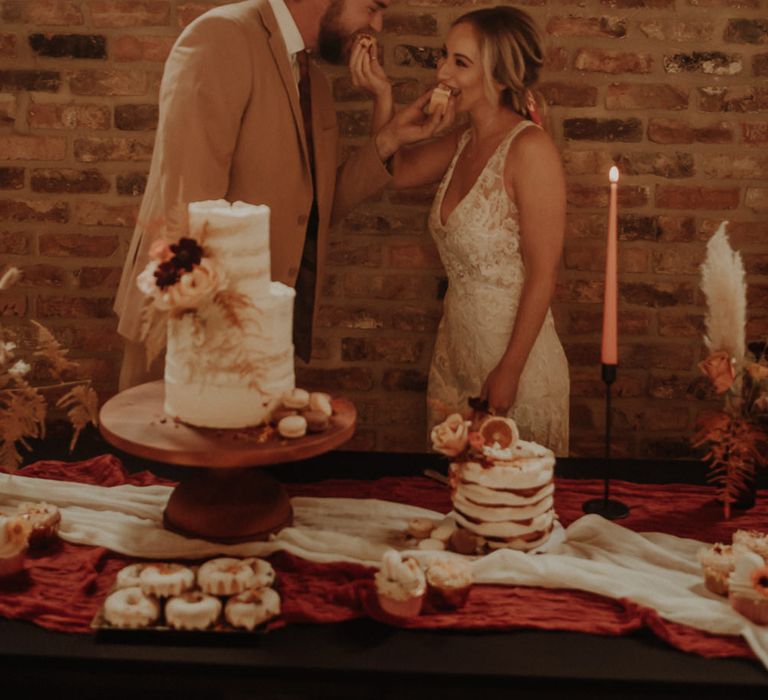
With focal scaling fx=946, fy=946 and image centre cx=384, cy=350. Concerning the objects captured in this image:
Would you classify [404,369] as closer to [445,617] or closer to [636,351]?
[636,351]

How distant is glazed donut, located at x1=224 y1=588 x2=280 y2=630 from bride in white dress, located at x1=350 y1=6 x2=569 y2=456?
840mm

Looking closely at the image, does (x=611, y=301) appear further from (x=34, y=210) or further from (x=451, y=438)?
(x=34, y=210)

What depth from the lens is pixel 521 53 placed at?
2080 millimetres

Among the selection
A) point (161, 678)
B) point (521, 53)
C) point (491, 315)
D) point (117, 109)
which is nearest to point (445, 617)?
point (161, 678)

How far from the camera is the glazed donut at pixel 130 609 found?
121cm

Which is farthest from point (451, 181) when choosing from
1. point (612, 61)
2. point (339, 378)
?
point (339, 378)

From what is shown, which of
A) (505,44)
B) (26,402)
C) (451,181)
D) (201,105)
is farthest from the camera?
(451,181)

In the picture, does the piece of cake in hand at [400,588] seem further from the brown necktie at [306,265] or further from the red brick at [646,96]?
the red brick at [646,96]

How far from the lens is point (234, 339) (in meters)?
1.37

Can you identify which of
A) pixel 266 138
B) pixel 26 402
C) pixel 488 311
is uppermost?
Result: pixel 266 138

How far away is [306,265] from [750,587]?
1288 millimetres

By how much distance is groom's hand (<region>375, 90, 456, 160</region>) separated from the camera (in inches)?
86.6

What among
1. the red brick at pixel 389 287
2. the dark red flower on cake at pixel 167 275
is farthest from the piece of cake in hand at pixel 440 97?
the dark red flower on cake at pixel 167 275

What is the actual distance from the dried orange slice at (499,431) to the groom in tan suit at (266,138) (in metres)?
0.77
